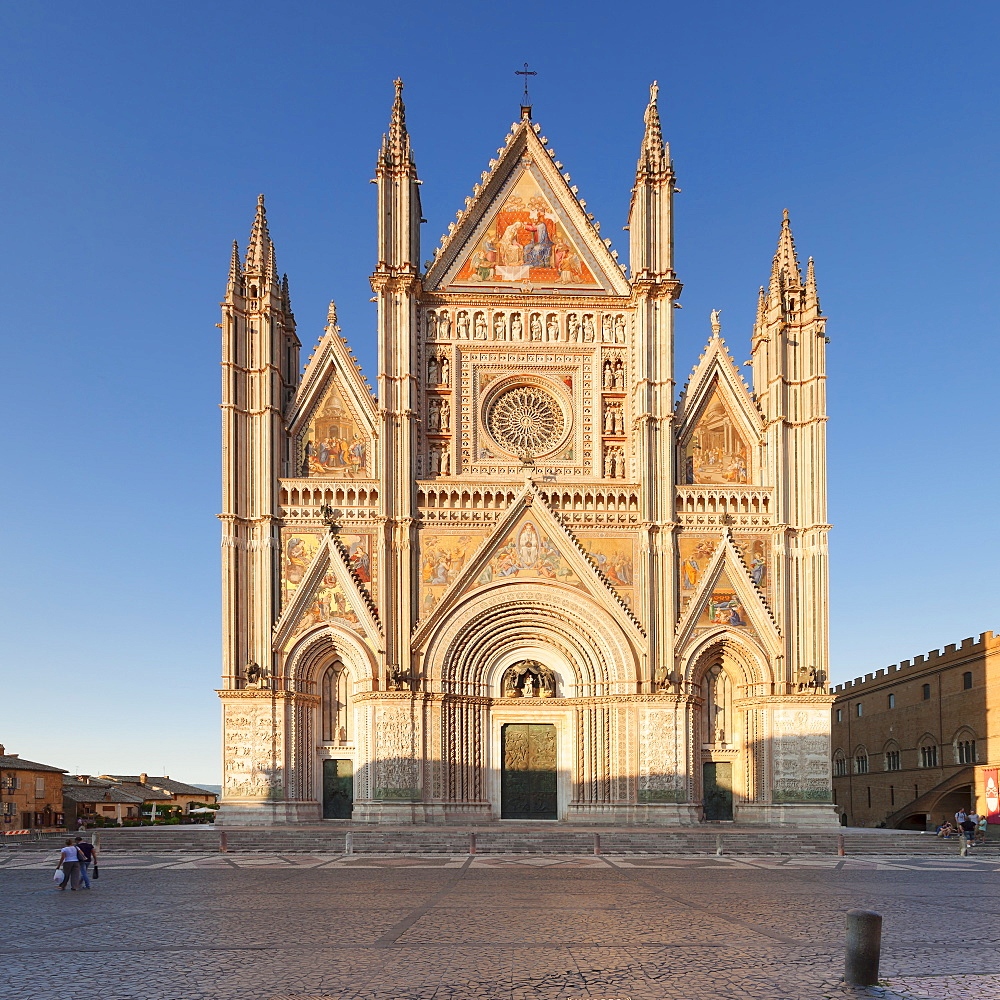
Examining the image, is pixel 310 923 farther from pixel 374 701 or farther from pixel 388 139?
pixel 388 139

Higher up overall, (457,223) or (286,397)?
(457,223)

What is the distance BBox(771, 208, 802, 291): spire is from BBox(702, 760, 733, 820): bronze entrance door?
650 inches

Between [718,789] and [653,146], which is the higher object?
[653,146]

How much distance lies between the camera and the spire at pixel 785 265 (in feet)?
129

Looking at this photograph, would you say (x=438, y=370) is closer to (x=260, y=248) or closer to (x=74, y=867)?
(x=260, y=248)

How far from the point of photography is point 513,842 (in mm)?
29156

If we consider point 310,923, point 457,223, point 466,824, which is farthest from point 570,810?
point 310,923

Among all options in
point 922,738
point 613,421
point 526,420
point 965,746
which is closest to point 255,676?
point 526,420

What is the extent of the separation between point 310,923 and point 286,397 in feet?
87.8

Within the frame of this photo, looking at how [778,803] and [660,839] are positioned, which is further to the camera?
[778,803]

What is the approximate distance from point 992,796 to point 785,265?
68.8 ft

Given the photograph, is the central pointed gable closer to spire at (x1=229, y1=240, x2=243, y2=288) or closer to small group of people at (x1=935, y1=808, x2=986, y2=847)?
spire at (x1=229, y1=240, x2=243, y2=288)

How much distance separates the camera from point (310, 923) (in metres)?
14.4

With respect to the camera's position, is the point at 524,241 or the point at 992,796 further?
the point at 992,796
